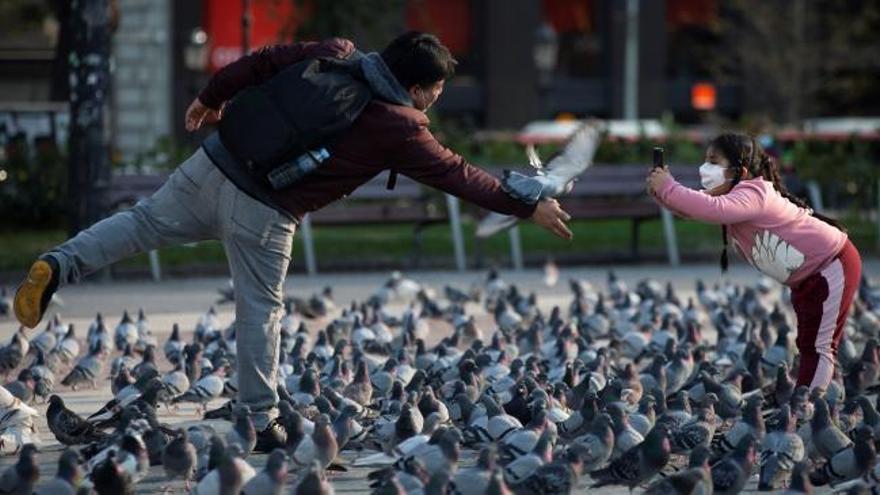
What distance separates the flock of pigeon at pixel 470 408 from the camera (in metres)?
6.49

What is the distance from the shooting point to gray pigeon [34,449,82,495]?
6.10m

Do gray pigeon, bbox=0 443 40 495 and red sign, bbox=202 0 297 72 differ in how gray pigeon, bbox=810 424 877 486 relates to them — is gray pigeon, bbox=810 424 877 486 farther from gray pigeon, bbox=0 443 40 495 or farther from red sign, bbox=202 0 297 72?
red sign, bbox=202 0 297 72

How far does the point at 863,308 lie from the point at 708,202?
4688mm

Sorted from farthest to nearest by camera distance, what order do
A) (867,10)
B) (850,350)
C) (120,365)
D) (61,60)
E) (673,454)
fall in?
(867,10) < (61,60) < (850,350) < (120,365) < (673,454)

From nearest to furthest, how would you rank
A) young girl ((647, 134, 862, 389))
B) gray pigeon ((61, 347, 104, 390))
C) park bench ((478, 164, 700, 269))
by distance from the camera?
young girl ((647, 134, 862, 389)), gray pigeon ((61, 347, 104, 390)), park bench ((478, 164, 700, 269))

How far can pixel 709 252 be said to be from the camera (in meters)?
18.0

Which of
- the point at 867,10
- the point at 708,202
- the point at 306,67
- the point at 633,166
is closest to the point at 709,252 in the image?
the point at 633,166

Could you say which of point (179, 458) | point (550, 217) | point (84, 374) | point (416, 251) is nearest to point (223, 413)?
point (179, 458)

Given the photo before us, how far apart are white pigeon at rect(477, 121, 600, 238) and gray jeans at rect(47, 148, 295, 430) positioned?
2.99 feet

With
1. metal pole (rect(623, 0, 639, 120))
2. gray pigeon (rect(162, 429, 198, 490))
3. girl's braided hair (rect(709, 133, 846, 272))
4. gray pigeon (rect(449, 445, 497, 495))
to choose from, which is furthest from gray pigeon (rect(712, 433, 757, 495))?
metal pole (rect(623, 0, 639, 120))

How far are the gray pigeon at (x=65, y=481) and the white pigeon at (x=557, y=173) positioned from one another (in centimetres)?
205

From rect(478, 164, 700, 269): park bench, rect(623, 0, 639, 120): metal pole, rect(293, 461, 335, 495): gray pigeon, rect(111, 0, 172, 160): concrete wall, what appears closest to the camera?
rect(293, 461, 335, 495): gray pigeon

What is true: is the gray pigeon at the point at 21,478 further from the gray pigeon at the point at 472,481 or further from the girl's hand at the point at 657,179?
the girl's hand at the point at 657,179

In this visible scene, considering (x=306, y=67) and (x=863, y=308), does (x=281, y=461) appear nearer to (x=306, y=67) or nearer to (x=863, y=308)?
(x=306, y=67)
